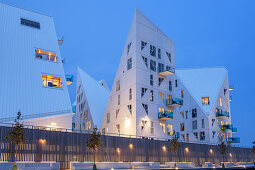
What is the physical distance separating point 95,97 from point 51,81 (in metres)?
27.0

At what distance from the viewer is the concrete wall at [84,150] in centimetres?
2789

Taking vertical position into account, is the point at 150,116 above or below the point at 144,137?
above

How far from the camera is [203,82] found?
64.6 meters

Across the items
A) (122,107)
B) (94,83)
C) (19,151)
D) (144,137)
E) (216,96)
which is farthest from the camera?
(94,83)

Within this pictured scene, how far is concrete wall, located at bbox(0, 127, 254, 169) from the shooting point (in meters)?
27.9

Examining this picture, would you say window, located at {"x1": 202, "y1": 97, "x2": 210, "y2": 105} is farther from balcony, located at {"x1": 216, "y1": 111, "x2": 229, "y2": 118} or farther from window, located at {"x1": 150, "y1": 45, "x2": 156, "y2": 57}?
window, located at {"x1": 150, "y1": 45, "x2": 156, "y2": 57}

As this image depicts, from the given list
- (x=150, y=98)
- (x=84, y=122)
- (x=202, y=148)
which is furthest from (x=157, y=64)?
(x=84, y=122)

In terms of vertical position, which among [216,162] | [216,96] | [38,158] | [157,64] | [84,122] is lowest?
[216,162]

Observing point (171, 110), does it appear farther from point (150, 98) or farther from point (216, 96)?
point (216, 96)

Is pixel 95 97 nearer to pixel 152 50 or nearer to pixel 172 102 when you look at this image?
pixel 152 50

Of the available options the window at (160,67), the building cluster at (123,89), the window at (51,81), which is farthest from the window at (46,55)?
the window at (160,67)

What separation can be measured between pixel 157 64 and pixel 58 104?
1938cm

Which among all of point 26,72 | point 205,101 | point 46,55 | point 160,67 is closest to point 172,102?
point 160,67

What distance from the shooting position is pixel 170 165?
129ft
